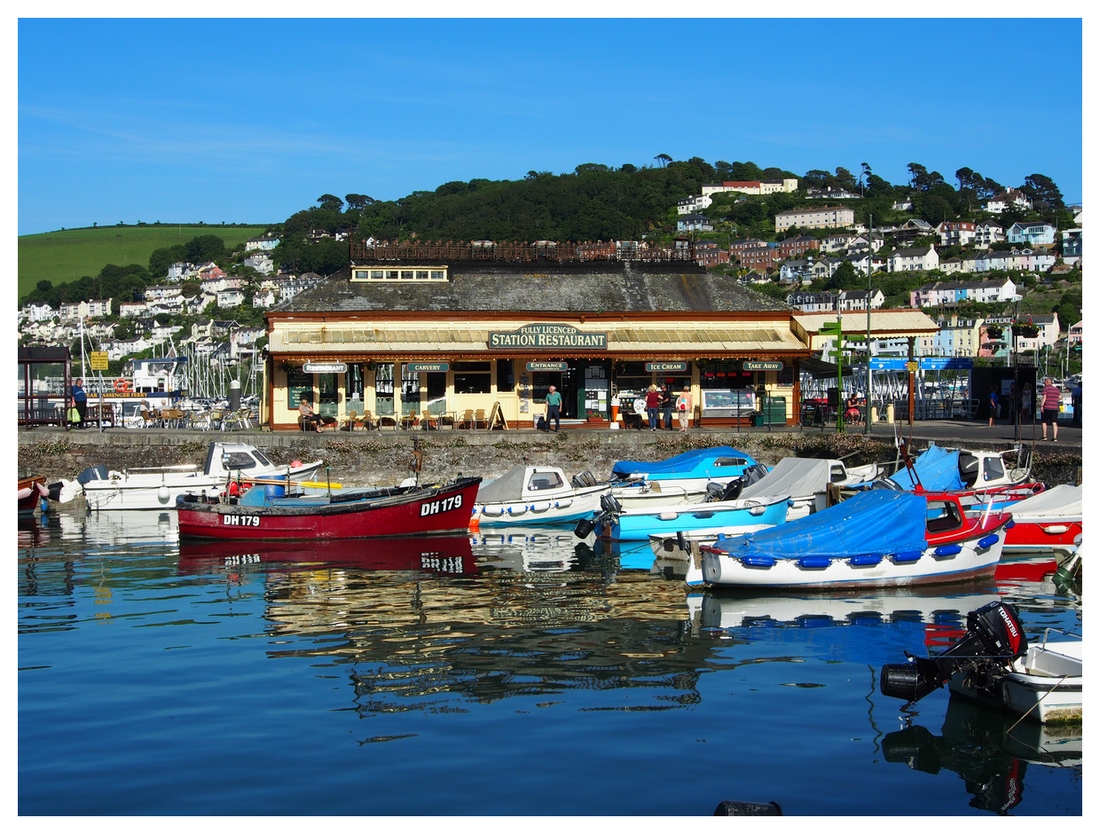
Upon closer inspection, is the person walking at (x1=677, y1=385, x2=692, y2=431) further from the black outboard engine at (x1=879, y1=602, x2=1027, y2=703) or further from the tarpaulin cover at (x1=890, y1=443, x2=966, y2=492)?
the black outboard engine at (x1=879, y1=602, x2=1027, y2=703)

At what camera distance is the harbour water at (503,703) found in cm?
1180

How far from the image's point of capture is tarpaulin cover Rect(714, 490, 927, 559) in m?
22.4

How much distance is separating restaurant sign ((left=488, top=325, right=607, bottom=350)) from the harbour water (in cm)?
1980

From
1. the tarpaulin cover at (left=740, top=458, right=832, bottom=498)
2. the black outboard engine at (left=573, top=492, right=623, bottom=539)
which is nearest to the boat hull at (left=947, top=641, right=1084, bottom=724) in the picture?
the black outboard engine at (left=573, top=492, right=623, bottom=539)

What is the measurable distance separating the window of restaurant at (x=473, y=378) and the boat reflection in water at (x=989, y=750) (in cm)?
3219

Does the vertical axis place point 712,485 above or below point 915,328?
below

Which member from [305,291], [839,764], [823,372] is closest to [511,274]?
[305,291]

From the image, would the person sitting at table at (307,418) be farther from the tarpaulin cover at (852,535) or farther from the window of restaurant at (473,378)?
the tarpaulin cover at (852,535)

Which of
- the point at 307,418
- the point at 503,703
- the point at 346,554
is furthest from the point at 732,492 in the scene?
the point at 307,418

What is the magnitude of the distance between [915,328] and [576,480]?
2832cm

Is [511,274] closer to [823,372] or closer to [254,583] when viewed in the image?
[823,372]

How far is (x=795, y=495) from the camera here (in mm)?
30578

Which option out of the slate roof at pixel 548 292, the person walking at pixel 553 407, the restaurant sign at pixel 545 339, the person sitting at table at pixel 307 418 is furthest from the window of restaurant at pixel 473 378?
the person sitting at table at pixel 307 418

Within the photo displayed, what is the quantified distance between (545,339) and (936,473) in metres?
18.1
